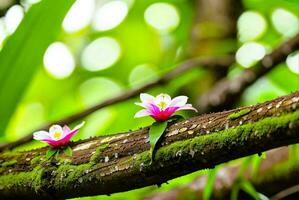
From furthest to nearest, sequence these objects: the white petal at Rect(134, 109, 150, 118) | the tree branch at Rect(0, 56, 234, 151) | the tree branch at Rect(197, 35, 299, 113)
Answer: the tree branch at Rect(197, 35, 299, 113) → the tree branch at Rect(0, 56, 234, 151) → the white petal at Rect(134, 109, 150, 118)

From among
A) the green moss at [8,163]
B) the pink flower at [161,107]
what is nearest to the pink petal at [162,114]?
the pink flower at [161,107]

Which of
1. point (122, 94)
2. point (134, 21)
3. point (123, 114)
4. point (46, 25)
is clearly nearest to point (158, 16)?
point (134, 21)

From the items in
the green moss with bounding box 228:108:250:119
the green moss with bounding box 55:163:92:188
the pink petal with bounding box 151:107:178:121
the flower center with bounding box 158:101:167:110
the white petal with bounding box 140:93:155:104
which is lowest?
the green moss with bounding box 228:108:250:119

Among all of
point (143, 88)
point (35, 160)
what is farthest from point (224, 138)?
point (143, 88)

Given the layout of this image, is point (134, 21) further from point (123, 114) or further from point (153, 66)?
point (123, 114)

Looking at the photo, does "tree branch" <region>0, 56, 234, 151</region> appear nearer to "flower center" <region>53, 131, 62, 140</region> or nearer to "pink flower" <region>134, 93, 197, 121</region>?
"flower center" <region>53, 131, 62, 140</region>

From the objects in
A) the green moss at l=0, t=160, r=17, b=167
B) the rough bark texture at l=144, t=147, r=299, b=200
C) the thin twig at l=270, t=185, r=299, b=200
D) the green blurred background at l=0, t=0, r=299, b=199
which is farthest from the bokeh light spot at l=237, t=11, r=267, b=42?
the green moss at l=0, t=160, r=17, b=167

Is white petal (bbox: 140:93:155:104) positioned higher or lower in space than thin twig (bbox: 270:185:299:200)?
higher

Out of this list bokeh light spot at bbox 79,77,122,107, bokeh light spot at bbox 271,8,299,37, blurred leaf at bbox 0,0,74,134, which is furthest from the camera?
bokeh light spot at bbox 79,77,122,107

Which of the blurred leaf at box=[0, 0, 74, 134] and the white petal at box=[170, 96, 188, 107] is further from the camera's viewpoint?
the blurred leaf at box=[0, 0, 74, 134]
